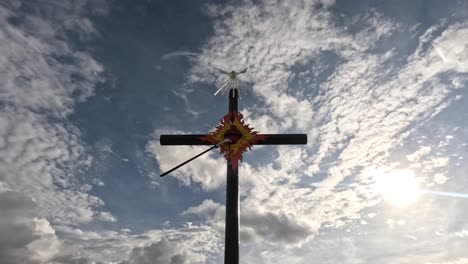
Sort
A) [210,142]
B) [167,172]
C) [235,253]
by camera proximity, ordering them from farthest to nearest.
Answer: [210,142]
[235,253]
[167,172]

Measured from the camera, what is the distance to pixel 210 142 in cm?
884

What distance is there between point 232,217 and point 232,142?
1.69 metres

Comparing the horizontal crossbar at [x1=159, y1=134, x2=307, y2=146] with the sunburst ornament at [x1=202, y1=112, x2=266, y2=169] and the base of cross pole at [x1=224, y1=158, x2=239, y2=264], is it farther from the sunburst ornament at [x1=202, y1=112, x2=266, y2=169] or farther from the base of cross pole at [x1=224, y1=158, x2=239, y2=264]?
the base of cross pole at [x1=224, y1=158, x2=239, y2=264]

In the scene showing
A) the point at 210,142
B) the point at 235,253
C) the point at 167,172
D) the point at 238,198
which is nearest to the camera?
the point at 167,172

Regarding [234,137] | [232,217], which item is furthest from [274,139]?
[232,217]

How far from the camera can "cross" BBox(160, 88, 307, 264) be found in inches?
303

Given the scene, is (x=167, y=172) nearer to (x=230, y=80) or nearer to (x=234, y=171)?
(x=234, y=171)

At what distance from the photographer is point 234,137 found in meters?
8.48

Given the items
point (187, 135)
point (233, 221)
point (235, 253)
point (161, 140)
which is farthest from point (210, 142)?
point (235, 253)

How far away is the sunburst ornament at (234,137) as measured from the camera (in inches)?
332

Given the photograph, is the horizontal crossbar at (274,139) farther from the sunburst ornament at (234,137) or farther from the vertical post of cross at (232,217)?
the vertical post of cross at (232,217)

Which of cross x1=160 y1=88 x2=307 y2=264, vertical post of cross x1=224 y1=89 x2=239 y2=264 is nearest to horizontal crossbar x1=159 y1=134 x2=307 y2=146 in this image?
cross x1=160 y1=88 x2=307 y2=264

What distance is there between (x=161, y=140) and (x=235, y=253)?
331 centimetres

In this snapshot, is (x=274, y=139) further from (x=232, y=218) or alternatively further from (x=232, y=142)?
(x=232, y=218)
